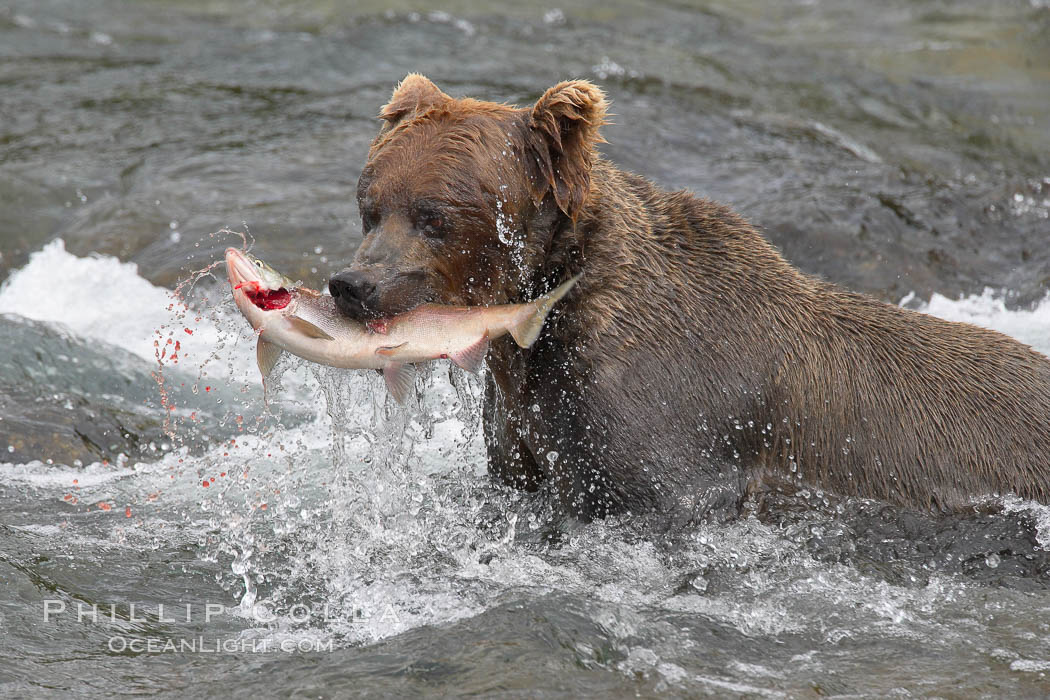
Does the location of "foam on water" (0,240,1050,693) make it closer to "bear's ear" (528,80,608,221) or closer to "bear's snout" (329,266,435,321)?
"bear's snout" (329,266,435,321)

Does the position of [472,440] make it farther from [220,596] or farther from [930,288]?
[930,288]

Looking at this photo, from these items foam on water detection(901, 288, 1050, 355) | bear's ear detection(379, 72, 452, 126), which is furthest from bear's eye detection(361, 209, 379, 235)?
foam on water detection(901, 288, 1050, 355)

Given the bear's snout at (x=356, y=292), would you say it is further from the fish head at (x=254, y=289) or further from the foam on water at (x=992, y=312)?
the foam on water at (x=992, y=312)

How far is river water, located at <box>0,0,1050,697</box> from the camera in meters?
4.70

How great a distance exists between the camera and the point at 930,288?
8.81 m

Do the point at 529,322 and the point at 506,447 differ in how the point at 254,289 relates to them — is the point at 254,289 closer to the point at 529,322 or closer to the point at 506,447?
the point at 529,322

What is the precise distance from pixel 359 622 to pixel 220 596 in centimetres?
69

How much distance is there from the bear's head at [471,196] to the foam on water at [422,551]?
26.9 inches

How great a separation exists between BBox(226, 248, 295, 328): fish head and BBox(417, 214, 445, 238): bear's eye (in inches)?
22.5

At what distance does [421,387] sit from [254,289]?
110 centimetres

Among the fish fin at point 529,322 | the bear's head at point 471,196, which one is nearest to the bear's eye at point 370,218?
the bear's head at point 471,196

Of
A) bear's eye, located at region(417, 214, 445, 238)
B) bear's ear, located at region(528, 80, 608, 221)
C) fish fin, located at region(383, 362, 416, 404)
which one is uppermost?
bear's ear, located at region(528, 80, 608, 221)

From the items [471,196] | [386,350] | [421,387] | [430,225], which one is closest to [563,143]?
[471,196]

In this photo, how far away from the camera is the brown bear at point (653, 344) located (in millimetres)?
4816
